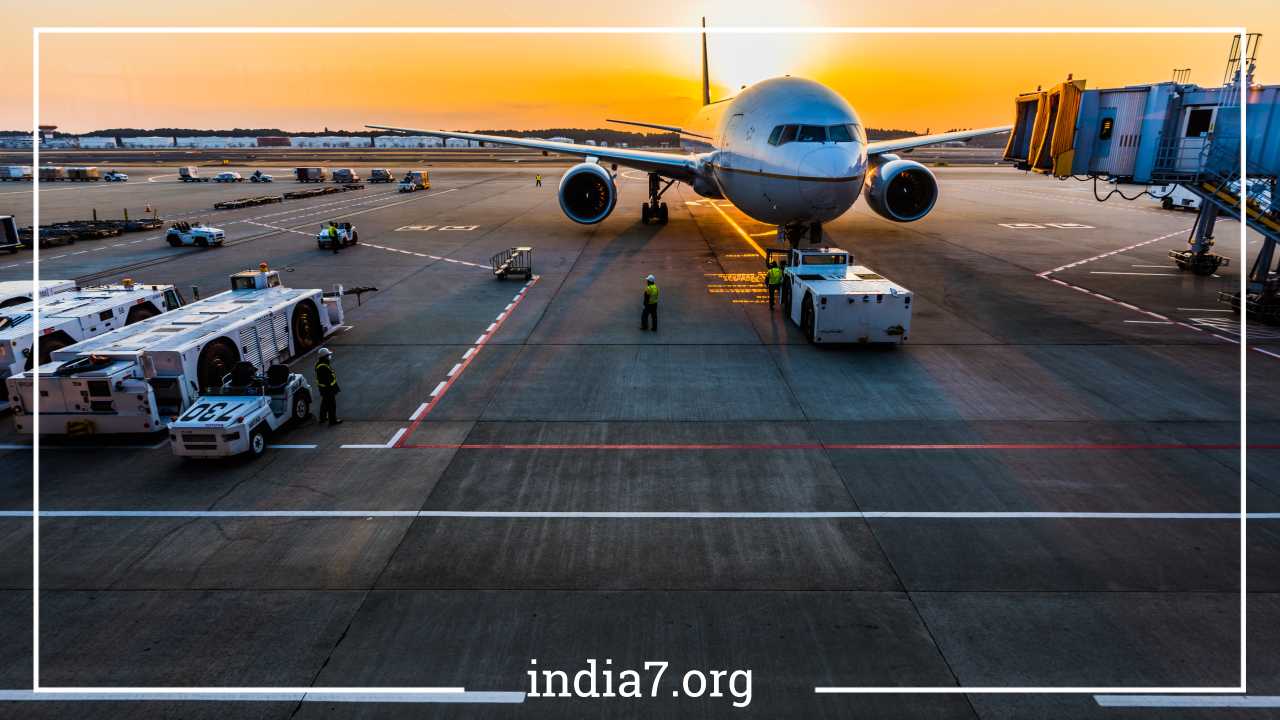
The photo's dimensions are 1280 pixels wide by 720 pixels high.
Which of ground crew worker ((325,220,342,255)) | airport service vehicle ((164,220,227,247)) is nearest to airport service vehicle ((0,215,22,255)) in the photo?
airport service vehicle ((164,220,227,247))

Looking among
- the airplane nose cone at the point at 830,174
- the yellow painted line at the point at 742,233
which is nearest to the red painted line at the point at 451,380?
the airplane nose cone at the point at 830,174

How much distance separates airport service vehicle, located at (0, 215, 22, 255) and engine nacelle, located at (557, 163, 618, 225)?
3145 centimetres

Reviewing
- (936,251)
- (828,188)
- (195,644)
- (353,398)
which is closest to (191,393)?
(353,398)

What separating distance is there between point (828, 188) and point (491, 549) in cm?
1973

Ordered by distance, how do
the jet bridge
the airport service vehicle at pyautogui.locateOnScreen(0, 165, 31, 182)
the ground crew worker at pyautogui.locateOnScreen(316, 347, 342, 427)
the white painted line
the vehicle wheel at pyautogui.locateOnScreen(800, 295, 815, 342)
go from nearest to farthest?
the ground crew worker at pyautogui.locateOnScreen(316, 347, 342, 427)
the white painted line
the vehicle wheel at pyautogui.locateOnScreen(800, 295, 815, 342)
the jet bridge
the airport service vehicle at pyautogui.locateOnScreen(0, 165, 31, 182)

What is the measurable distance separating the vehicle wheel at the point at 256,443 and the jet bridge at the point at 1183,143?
26368 mm

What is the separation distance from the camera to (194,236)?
38.3 m

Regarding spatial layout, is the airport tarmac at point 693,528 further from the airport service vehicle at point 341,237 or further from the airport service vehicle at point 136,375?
the airport service vehicle at point 341,237

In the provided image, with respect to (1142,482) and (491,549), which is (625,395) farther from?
(1142,482)

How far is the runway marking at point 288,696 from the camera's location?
730cm

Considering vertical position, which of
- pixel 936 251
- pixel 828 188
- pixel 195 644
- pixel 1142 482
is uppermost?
pixel 828 188

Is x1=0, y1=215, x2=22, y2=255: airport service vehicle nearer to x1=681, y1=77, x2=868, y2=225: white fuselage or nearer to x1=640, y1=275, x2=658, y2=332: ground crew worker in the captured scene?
x1=640, y1=275, x2=658, y2=332: ground crew worker

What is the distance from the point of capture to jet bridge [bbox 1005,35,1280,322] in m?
23.0

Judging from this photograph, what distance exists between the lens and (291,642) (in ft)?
26.8
